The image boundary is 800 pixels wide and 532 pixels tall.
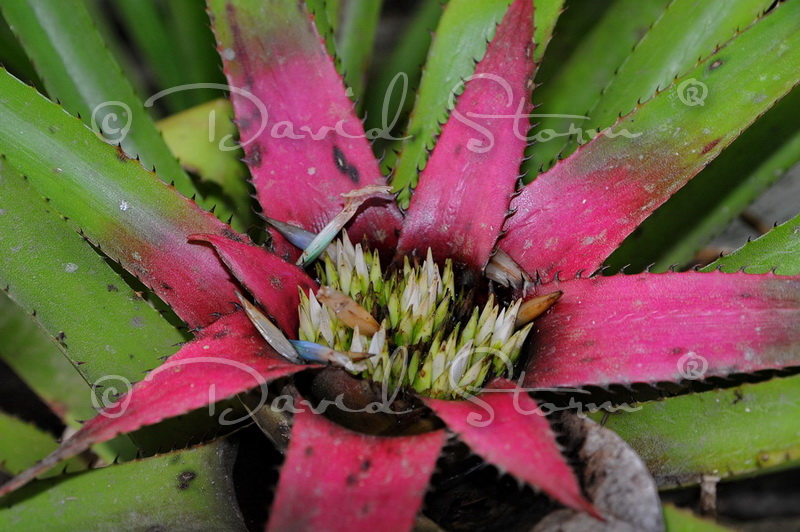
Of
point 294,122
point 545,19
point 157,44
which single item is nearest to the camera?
point 294,122

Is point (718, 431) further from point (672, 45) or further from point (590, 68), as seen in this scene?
point (590, 68)

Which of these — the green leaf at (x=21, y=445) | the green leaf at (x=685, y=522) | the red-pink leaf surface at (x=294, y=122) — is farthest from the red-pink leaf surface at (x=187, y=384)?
the green leaf at (x=21, y=445)

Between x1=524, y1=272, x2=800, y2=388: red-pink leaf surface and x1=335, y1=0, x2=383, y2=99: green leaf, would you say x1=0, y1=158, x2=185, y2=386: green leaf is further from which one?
x1=335, y1=0, x2=383, y2=99: green leaf

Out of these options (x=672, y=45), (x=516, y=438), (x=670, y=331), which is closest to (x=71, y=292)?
(x=516, y=438)

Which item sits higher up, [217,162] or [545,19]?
[545,19]

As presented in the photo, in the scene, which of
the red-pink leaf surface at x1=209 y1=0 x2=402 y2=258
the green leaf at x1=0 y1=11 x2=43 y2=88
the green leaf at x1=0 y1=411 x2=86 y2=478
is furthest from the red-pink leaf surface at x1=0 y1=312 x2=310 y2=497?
the green leaf at x1=0 y1=11 x2=43 y2=88

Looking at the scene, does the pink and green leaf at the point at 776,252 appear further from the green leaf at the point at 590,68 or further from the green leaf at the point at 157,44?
the green leaf at the point at 157,44

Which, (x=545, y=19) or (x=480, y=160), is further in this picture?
(x=545, y=19)

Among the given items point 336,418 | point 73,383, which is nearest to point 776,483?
point 336,418
